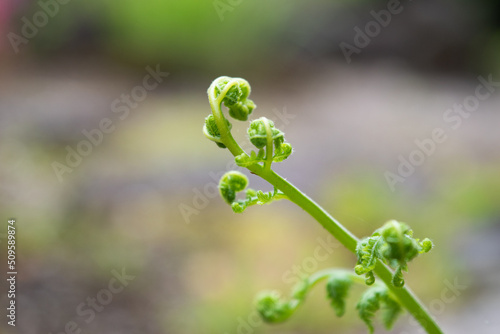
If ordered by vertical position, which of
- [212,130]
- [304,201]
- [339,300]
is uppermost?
[212,130]

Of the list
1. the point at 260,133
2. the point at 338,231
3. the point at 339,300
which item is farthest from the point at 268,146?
the point at 339,300

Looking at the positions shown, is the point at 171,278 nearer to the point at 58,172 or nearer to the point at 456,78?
the point at 58,172

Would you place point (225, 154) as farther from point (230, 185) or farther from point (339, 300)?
point (230, 185)

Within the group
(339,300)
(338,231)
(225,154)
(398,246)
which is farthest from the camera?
(225,154)

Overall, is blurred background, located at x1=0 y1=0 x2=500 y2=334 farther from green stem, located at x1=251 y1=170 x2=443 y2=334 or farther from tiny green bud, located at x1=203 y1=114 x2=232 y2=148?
tiny green bud, located at x1=203 y1=114 x2=232 y2=148

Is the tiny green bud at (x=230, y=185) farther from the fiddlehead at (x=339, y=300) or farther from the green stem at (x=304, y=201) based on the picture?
the fiddlehead at (x=339, y=300)

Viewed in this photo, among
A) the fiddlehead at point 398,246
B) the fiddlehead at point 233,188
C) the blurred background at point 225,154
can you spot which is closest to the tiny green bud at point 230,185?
the fiddlehead at point 233,188

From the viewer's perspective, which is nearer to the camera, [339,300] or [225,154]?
[339,300]

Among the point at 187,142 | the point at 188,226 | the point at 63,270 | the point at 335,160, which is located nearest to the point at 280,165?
the point at 335,160
